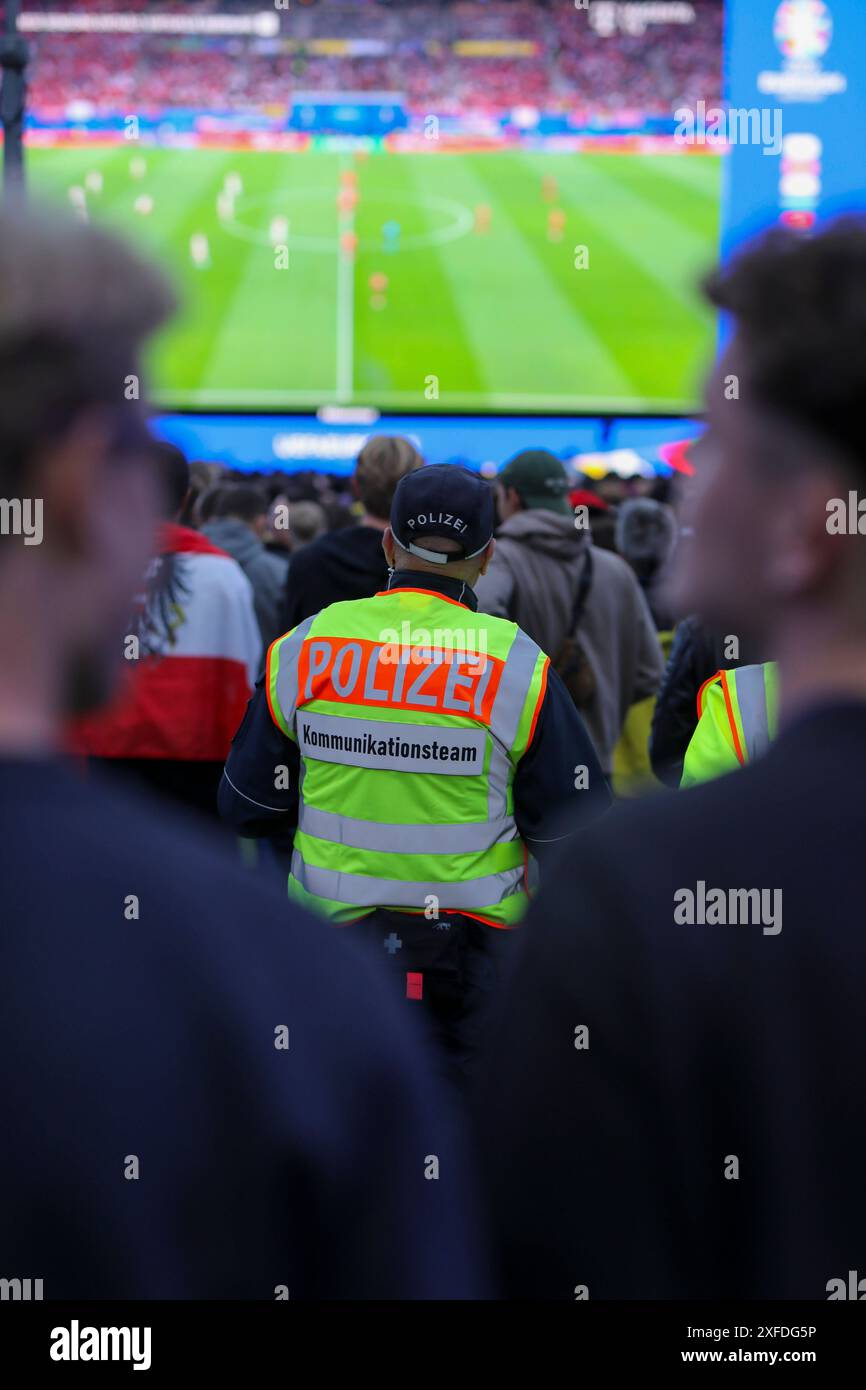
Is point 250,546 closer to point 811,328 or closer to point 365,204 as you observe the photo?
point 811,328

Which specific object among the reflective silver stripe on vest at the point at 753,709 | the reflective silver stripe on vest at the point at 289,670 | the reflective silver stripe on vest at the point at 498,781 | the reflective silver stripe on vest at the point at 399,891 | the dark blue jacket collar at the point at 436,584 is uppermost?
the dark blue jacket collar at the point at 436,584

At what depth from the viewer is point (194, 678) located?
153 inches

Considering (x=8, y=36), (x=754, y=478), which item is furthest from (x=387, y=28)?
(x=754, y=478)

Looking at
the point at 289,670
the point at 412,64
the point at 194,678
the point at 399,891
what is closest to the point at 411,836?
the point at 399,891

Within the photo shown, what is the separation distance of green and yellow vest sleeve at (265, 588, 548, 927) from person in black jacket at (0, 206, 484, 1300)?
69.8 inches

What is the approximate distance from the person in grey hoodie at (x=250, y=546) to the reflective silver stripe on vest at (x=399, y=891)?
225cm

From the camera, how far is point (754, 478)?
3.57 feet

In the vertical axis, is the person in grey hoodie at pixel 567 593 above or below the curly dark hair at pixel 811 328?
above

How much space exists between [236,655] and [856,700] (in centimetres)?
302

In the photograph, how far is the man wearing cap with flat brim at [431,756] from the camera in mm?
2744

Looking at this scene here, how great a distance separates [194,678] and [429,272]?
1872cm

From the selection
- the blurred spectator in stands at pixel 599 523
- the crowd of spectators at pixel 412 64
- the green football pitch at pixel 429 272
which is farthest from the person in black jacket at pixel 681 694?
the crowd of spectators at pixel 412 64

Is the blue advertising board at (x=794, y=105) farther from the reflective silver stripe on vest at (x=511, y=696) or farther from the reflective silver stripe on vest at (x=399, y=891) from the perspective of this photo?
the reflective silver stripe on vest at (x=399, y=891)

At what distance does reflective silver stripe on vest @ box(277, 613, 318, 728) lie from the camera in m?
2.81
